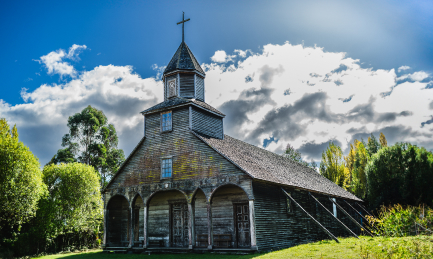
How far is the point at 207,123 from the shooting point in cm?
2362

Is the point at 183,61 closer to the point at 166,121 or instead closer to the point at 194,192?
the point at 166,121

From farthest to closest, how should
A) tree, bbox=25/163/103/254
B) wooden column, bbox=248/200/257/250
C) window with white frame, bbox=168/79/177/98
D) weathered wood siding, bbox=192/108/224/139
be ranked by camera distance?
window with white frame, bbox=168/79/177/98 → tree, bbox=25/163/103/254 → weathered wood siding, bbox=192/108/224/139 → wooden column, bbox=248/200/257/250

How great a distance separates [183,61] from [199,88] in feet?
7.99

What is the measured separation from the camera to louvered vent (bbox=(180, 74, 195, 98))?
2492 centimetres

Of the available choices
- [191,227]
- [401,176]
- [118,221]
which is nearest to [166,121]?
[191,227]

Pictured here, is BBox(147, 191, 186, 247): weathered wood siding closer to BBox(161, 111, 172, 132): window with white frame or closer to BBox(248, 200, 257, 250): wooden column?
BBox(161, 111, 172, 132): window with white frame

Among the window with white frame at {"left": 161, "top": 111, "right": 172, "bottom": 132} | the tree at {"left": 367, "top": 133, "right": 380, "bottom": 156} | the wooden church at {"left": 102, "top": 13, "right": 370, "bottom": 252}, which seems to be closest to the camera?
the wooden church at {"left": 102, "top": 13, "right": 370, "bottom": 252}

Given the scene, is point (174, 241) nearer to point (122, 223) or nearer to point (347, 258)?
point (122, 223)

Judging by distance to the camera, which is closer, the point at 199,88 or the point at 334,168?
the point at 199,88

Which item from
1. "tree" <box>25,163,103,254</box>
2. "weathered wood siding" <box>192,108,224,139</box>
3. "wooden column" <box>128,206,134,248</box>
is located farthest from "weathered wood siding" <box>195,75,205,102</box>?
"tree" <box>25,163,103,254</box>

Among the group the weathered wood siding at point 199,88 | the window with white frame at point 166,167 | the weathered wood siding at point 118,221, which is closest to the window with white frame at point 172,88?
the weathered wood siding at point 199,88

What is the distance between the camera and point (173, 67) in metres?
25.4

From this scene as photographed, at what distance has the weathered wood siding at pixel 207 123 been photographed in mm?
22391

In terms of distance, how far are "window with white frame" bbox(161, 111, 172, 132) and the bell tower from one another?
2.38 m
